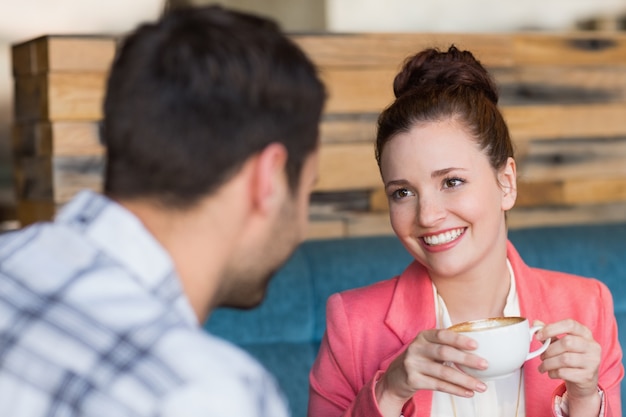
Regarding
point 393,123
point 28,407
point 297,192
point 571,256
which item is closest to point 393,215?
point 393,123

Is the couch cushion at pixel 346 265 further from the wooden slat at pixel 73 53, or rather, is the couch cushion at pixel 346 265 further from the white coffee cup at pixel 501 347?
the white coffee cup at pixel 501 347

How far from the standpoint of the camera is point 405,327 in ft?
5.73

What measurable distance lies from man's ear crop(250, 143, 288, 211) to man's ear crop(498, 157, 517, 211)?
76 cm

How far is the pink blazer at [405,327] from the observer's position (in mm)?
1695

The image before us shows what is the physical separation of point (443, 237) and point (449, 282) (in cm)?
13

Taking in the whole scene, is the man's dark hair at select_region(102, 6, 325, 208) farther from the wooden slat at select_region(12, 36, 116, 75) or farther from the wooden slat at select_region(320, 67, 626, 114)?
the wooden slat at select_region(320, 67, 626, 114)

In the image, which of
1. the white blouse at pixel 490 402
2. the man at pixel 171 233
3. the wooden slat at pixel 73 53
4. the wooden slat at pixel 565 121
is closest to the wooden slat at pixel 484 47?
the wooden slat at pixel 565 121

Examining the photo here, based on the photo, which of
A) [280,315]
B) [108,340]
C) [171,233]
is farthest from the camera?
[280,315]

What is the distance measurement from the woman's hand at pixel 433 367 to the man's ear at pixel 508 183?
389 millimetres

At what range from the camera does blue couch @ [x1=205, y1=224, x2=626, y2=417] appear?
2303 mm

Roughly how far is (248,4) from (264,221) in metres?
3.93

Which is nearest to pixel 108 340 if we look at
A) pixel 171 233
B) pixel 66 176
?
Result: pixel 171 233

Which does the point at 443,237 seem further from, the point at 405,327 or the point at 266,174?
the point at 266,174

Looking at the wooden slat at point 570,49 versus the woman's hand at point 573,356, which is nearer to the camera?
the woman's hand at point 573,356
